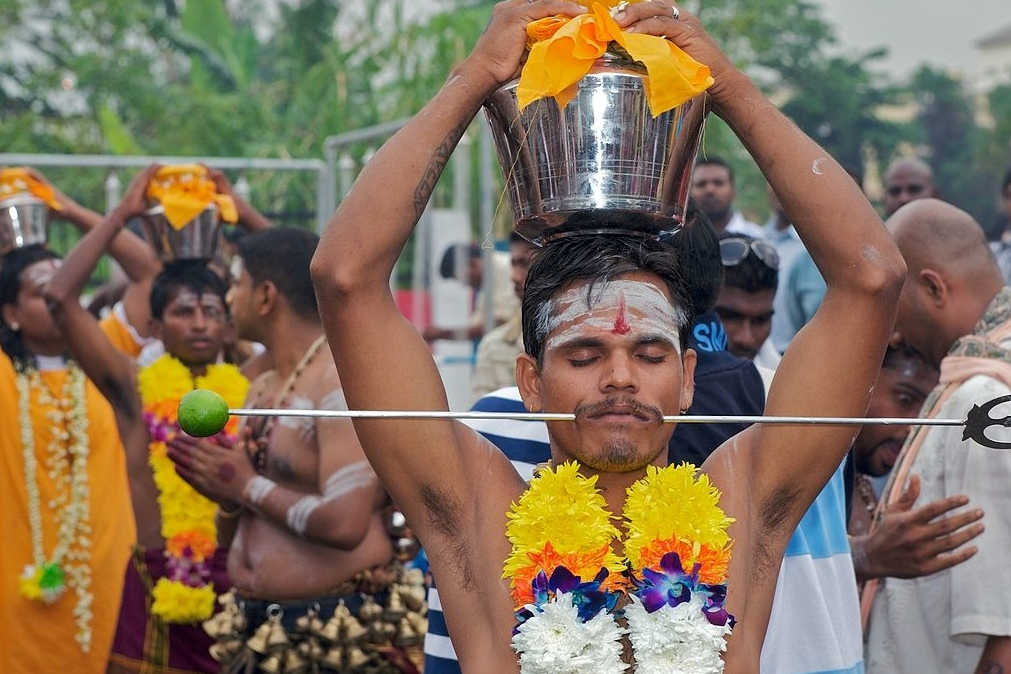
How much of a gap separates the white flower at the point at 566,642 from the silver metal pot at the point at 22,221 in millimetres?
5050

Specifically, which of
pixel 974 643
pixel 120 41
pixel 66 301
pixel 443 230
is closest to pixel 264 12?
pixel 120 41

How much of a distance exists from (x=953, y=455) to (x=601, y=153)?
68.2 inches

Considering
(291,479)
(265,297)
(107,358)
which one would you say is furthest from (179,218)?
(291,479)

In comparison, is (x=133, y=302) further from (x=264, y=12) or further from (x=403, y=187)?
(x=264, y=12)

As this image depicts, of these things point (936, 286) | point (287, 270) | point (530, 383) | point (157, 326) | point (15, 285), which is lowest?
point (530, 383)

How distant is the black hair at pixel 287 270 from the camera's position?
18.0 ft

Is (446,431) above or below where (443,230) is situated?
below

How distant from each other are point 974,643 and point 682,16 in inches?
81.2

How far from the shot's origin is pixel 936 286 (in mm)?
4477

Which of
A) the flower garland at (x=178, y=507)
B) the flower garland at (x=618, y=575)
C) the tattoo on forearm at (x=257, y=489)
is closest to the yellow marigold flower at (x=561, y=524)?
the flower garland at (x=618, y=575)

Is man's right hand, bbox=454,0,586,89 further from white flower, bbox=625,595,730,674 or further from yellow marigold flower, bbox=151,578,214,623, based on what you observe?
yellow marigold flower, bbox=151,578,214,623

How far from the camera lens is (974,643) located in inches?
158

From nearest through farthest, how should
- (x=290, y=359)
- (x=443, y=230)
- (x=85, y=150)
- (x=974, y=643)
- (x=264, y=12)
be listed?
(x=974, y=643)
(x=290, y=359)
(x=443, y=230)
(x=85, y=150)
(x=264, y=12)

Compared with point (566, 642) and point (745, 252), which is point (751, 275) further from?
point (566, 642)
